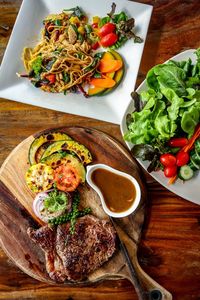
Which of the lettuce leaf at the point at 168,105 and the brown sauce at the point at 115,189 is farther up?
the lettuce leaf at the point at 168,105

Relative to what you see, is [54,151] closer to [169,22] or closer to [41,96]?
[41,96]

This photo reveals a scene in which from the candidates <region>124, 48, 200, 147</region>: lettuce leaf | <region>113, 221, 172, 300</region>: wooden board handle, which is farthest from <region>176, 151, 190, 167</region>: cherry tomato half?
<region>113, 221, 172, 300</region>: wooden board handle

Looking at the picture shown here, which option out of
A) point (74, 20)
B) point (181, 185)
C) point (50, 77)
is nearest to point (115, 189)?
point (181, 185)

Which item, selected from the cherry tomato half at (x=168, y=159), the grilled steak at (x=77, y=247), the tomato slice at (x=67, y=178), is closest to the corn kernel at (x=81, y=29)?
the tomato slice at (x=67, y=178)

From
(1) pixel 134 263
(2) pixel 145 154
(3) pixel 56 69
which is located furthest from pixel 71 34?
(1) pixel 134 263

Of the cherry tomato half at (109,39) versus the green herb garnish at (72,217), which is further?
the cherry tomato half at (109,39)

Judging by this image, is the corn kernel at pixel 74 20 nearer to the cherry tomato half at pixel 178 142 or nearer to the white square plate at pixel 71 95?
the white square plate at pixel 71 95

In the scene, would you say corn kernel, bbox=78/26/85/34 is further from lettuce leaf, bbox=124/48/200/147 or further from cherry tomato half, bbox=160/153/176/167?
cherry tomato half, bbox=160/153/176/167
